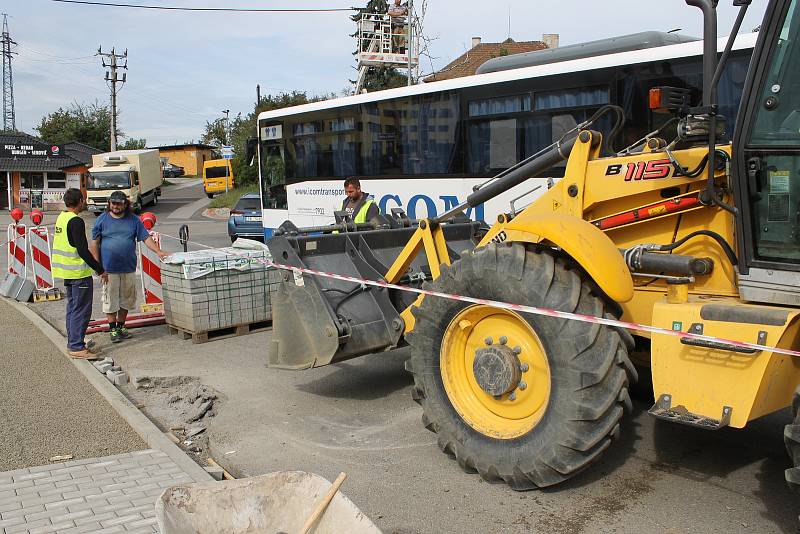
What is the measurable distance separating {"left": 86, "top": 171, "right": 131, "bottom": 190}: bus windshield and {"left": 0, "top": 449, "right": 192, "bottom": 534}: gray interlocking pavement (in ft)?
121

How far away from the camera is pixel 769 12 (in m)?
3.58

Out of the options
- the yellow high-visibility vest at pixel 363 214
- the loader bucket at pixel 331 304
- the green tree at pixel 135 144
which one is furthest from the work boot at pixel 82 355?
the green tree at pixel 135 144

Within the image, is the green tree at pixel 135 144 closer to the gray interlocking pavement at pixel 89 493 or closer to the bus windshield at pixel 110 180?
the bus windshield at pixel 110 180

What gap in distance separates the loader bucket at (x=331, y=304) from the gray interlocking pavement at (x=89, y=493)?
1424 millimetres

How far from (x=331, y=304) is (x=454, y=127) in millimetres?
6141

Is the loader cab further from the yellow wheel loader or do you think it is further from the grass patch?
the grass patch

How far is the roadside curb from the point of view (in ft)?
15.8

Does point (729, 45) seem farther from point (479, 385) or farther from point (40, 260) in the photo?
point (40, 260)

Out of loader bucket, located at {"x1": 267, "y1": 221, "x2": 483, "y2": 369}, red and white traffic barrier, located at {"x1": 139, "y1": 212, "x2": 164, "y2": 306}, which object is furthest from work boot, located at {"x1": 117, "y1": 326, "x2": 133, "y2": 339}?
loader bucket, located at {"x1": 267, "y1": 221, "x2": 483, "y2": 369}

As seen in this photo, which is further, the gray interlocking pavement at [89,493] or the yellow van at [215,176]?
the yellow van at [215,176]

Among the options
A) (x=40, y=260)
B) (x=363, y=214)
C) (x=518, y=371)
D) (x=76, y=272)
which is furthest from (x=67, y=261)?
(x=518, y=371)

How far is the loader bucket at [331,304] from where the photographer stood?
5.92 m

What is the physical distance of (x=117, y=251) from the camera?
8477 millimetres

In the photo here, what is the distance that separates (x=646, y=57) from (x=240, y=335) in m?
5.91
